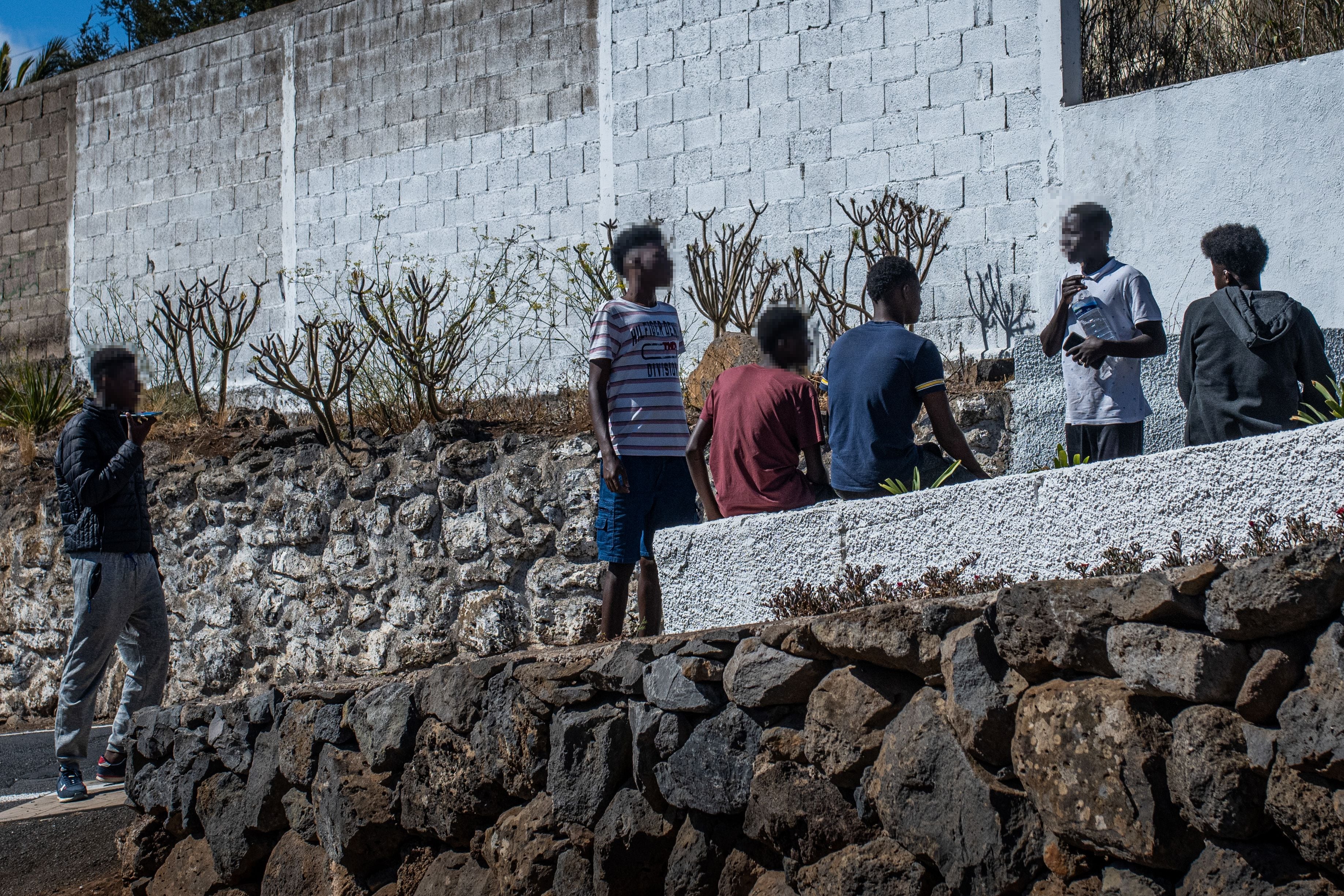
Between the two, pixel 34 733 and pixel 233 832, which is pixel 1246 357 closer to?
pixel 233 832

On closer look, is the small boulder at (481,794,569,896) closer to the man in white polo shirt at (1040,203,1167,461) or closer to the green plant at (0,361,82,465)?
the man in white polo shirt at (1040,203,1167,461)

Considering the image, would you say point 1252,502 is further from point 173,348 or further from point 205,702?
point 173,348

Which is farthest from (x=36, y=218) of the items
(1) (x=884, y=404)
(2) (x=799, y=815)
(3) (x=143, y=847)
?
(2) (x=799, y=815)

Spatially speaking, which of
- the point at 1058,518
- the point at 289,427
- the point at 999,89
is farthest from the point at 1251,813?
the point at 289,427

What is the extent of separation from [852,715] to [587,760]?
3.33ft

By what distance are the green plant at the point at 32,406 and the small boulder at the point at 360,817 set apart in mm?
6634

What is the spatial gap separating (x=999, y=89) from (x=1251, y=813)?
220 inches

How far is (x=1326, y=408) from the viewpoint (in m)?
4.07

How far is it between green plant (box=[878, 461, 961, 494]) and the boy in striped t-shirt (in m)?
0.93

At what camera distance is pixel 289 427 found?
8461mm

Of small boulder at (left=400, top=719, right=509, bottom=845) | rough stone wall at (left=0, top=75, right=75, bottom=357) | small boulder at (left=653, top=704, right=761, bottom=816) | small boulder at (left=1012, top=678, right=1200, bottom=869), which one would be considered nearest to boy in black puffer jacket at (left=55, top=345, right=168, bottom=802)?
small boulder at (left=400, top=719, right=509, bottom=845)

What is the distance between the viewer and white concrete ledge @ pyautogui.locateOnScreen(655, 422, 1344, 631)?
2938mm

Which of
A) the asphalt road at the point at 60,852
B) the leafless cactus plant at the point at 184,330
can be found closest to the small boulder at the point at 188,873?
the asphalt road at the point at 60,852

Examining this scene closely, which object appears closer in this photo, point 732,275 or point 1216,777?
point 1216,777
